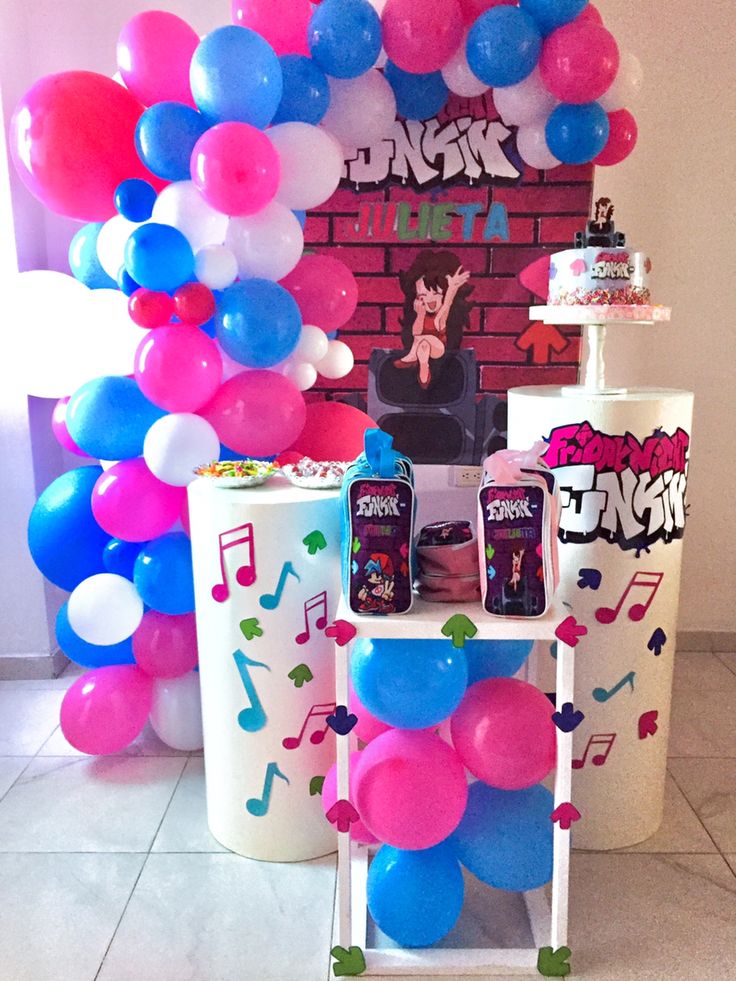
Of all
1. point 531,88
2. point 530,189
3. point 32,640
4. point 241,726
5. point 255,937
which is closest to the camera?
point 255,937

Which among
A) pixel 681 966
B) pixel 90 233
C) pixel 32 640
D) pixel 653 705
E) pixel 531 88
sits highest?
pixel 531 88

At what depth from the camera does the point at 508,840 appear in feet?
5.18

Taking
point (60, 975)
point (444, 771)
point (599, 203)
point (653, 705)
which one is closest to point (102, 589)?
point (60, 975)

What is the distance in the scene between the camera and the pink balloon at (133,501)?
1978 mm

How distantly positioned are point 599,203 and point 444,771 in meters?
1.22

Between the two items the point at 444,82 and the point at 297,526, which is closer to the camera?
the point at 297,526

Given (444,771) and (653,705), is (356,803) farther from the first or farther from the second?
(653,705)

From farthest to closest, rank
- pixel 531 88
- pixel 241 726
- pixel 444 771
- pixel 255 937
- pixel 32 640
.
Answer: pixel 32 640 → pixel 531 88 → pixel 241 726 → pixel 255 937 → pixel 444 771

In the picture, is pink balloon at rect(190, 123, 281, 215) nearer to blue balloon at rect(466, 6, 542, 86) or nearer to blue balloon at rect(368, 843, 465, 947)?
blue balloon at rect(466, 6, 542, 86)

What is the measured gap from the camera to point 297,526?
1718 mm

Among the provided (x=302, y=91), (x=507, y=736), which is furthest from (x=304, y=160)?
(x=507, y=736)

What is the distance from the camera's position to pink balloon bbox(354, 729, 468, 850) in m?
1.51

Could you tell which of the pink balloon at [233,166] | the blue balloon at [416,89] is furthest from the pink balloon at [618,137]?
the pink balloon at [233,166]

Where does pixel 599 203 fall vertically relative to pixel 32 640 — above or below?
above
